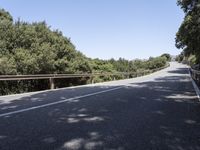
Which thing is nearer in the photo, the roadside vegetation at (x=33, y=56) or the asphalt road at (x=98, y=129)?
the asphalt road at (x=98, y=129)

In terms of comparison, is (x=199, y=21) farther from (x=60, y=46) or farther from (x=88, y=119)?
(x=88, y=119)

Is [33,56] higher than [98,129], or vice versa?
[33,56]

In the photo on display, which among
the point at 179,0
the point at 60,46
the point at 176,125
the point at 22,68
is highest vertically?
the point at 179,0

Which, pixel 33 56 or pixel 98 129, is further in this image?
pixel 33 56

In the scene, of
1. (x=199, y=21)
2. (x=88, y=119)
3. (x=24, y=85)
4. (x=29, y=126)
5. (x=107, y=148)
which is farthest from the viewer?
(x=199, y=21)

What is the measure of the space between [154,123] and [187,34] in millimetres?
36026

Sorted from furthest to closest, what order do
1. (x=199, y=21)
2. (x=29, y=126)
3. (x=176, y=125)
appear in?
(x=199, y=21) < (x=176, y=125) < (x=29, y=126)

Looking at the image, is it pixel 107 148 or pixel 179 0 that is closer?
pixel 107 148

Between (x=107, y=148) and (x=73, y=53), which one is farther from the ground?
(x=73, y=53)

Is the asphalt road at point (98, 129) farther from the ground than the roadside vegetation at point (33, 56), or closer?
closer

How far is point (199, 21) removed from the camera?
28.1m

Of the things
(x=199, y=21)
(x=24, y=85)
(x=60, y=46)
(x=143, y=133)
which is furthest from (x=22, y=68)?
(x=143, y=133)

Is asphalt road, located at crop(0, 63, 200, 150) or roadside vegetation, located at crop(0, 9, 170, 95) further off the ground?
roadside vegetation, located at crop(0, 9, 170, 95)

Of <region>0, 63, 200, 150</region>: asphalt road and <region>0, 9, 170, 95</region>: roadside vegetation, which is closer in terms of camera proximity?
<region>0, 63, 200, 150</region>: asphalt road
